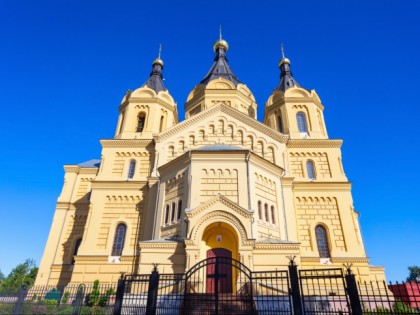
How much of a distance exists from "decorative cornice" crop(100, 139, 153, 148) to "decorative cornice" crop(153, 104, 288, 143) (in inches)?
60.2

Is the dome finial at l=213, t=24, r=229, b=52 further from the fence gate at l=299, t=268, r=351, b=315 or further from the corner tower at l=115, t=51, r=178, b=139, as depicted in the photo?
the fence gate at l=299, t=268, r=351, b=315

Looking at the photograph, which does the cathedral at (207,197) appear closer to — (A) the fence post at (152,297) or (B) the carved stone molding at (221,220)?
(B) the carved stone molding at (221,220)

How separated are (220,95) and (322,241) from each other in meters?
17.2

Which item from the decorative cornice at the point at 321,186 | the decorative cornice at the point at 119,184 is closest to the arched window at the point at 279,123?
the decorative cornice at the point at 321,186

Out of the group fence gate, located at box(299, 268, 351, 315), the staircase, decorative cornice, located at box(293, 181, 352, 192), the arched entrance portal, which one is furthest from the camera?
decorative cornice, located at box(293, 181, 352, 192)

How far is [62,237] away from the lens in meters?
24.0

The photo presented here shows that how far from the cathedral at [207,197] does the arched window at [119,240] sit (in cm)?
8

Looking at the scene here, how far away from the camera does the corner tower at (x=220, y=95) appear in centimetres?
2936

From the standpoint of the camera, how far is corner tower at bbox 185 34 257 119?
29.4 metres

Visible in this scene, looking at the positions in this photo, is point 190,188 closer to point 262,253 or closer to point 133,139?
point 262,253

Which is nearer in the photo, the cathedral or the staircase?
the staircase

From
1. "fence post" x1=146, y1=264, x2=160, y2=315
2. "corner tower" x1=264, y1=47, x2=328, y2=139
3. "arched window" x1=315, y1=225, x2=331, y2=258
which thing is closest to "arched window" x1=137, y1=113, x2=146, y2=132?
"corner tower" x1=264, y1=47, x2=328, y2=139

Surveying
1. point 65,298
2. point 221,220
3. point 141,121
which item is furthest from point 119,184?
point 221,220

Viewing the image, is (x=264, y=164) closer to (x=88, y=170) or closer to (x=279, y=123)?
(x=279, y=123)
